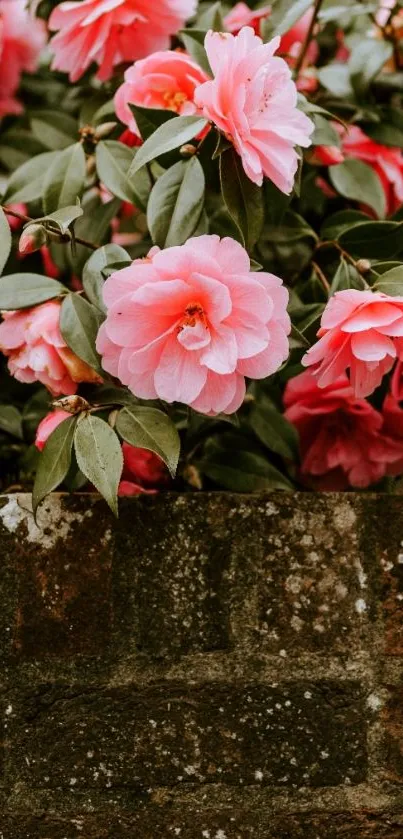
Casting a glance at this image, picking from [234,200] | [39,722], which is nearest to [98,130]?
[234,200]

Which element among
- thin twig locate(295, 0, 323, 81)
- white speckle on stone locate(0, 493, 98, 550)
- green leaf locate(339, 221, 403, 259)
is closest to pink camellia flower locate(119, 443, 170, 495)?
white speckle on stone locate(0, 493, 98, 550)

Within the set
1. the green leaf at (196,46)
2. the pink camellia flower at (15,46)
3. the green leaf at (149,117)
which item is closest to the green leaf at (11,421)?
the green leaf at (149,117)

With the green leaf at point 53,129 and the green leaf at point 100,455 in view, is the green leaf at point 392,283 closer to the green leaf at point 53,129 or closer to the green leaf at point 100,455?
the green leaf at point 100,455

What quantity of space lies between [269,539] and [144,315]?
252 millimetres

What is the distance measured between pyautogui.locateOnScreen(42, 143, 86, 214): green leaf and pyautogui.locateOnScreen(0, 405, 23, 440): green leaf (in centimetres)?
25

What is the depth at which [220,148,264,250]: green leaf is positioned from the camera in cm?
93

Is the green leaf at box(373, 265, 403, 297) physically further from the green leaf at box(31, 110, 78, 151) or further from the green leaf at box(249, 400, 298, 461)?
the green leaf at box(31, 110, 78, 151)

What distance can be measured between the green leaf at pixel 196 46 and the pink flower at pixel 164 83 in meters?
0.11

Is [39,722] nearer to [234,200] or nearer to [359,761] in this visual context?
[359,761]

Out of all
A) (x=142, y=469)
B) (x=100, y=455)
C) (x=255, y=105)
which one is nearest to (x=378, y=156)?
(x=255, y=105)

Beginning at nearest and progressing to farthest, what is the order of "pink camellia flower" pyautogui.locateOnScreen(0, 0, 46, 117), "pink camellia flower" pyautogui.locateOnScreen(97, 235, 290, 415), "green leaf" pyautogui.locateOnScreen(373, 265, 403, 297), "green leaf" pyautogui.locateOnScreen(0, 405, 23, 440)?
"pink camellia flower" pyautogui.locateOnScreen(97, 235, 290, 415), "green leaf" pyautogui.locateOnScreen(373, 265, 403, 297), "green leaf" pyautogui.locateOnScreen(0, 405, 23, 440), "pink camellia flower" pyautogui.locateOnScreen(0, 0, 46, 117)

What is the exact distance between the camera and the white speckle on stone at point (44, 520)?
Result: 0.93 meters

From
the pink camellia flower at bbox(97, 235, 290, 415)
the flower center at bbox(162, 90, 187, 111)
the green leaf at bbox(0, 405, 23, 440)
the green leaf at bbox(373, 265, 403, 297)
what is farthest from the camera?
the green leaf at bbox(0, 405, 23, 440)

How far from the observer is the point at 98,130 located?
3.69ft
